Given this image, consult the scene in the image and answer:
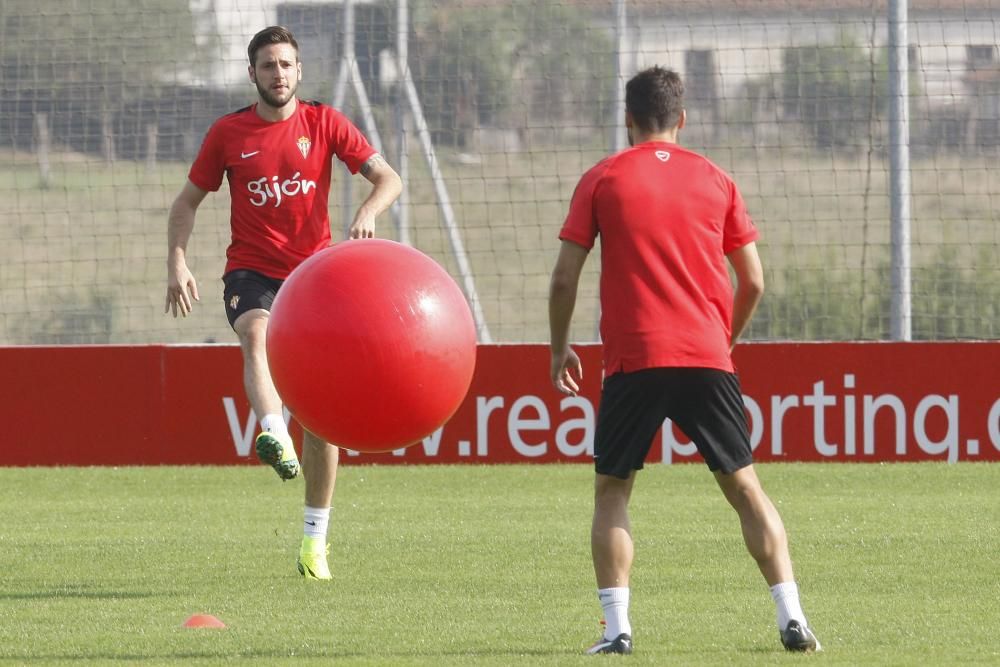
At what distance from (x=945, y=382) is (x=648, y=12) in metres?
3.81

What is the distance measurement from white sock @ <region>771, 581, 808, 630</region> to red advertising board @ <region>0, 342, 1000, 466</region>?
6348mm

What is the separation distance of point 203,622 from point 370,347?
3.68 feet

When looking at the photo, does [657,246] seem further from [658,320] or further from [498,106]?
[498,106]

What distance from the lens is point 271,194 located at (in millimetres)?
7789

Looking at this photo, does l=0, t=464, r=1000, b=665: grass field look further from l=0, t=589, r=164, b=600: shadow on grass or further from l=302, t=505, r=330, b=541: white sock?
l=302, t=505, r=330, b=541: white sock

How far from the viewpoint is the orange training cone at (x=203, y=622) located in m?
6.14

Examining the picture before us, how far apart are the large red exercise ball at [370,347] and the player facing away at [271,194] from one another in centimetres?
106

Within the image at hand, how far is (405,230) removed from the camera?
1353cm

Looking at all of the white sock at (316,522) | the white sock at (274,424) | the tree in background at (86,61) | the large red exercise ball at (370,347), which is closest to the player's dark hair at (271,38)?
the large red exercise ball at (370,347)

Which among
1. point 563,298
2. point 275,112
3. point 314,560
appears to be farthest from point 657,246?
point 275,112

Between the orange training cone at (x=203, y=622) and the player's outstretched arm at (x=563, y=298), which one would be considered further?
the orange training cone at (x=203, y=622)

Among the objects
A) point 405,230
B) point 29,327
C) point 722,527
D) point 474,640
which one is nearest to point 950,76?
point 405,230

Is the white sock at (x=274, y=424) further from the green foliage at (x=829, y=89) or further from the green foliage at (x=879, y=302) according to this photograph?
the green foliage at (x=829, y=89)

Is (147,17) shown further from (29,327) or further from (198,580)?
(198,580)
